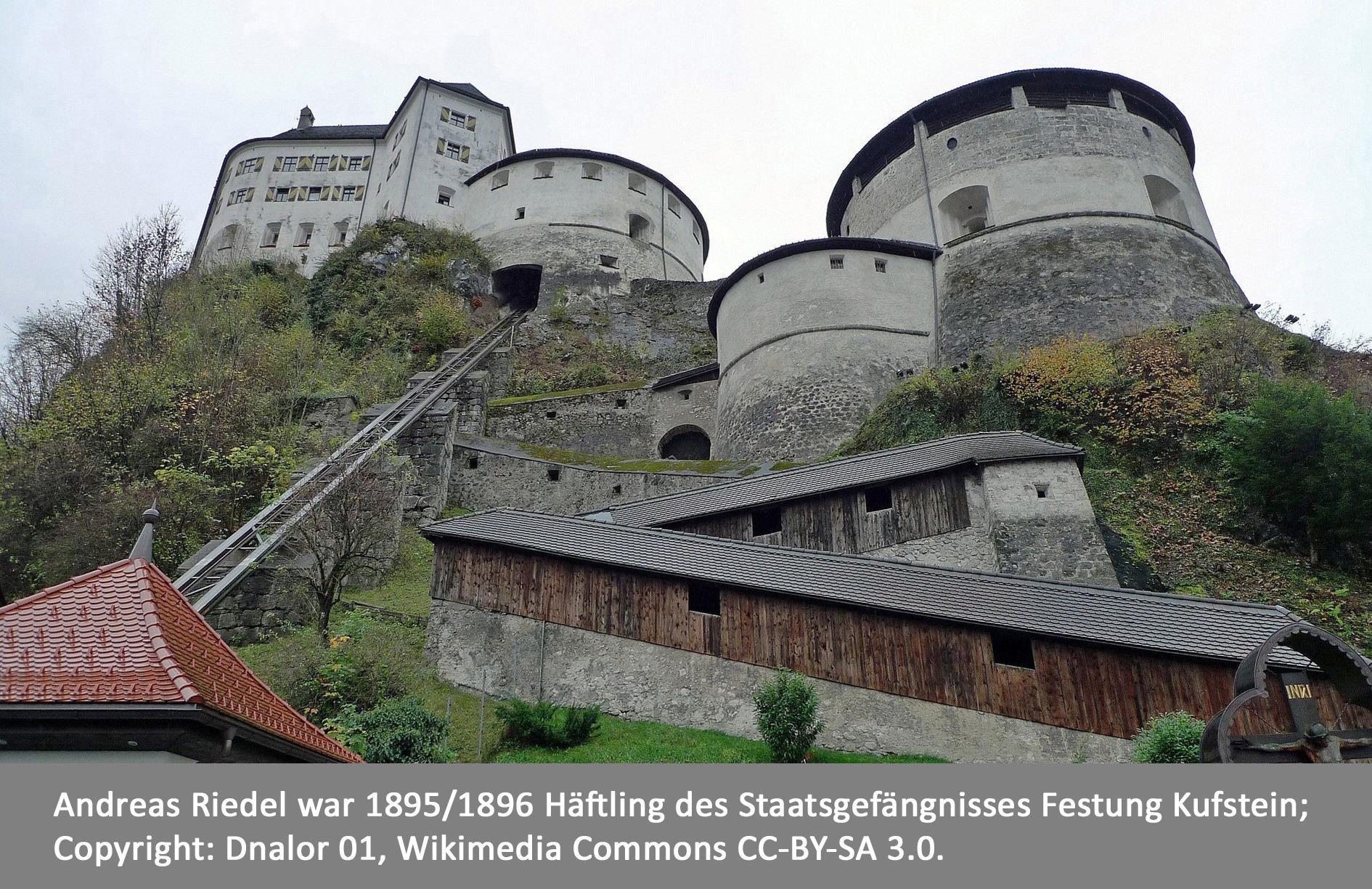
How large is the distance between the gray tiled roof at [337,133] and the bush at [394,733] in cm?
3812

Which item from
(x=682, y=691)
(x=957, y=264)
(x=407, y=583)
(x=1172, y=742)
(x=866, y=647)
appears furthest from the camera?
(x=957, y=264)

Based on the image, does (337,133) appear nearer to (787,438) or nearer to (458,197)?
(458,197)

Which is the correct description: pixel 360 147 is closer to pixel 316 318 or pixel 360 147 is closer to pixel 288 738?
pixel 316 318

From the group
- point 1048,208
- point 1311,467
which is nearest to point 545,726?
point 1311,467

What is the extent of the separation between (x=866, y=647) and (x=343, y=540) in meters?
8.08

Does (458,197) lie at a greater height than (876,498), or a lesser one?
greater

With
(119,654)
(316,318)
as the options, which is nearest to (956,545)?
(119,654)

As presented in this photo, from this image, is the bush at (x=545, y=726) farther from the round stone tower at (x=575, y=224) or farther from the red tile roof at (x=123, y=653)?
the round stone tower at (x=575, y=224)

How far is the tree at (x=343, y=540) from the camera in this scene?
41.7ft

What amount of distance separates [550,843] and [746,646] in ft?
22.9

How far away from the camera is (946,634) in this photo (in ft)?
36.6

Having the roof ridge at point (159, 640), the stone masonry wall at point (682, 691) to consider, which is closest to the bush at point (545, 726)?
the stone masonry wall at point (682, 691)

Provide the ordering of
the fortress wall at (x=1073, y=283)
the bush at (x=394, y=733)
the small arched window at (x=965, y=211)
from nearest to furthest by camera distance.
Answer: the bush at (x=394, y=733) → the fortress wall at (x=1073, y=283) → the small arched window at (x=965, y=211)

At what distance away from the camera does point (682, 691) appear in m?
11.6
